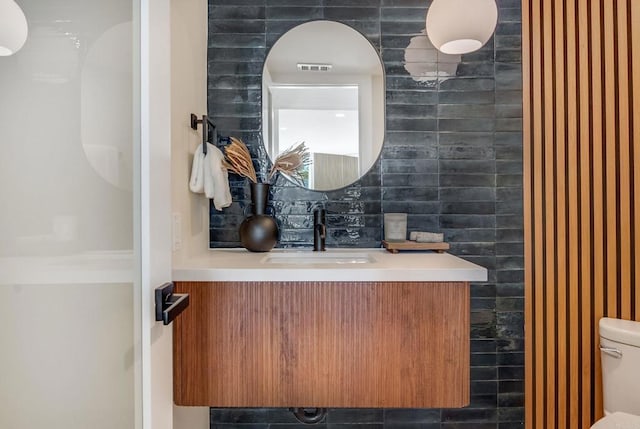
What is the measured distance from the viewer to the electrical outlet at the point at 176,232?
1.36 meters

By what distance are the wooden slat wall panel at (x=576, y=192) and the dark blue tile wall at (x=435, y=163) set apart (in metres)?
0.08

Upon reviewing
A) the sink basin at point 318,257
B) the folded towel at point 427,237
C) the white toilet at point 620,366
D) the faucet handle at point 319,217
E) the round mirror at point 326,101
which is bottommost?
the white toilet at point 620,366

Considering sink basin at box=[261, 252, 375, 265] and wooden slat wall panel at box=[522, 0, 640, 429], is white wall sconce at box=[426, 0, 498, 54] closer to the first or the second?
wooden slat wall panel at box=[522, 0, 640, 429]

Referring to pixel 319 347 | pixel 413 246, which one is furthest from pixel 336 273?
pixel 413 246

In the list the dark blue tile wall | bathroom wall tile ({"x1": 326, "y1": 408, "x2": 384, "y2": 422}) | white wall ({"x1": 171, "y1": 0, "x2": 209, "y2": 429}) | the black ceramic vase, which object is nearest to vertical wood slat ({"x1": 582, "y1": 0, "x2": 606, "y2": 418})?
the dark blue tile wall

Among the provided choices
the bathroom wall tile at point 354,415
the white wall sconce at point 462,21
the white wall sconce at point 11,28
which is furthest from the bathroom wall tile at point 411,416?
the white wall sconce at point 11,28

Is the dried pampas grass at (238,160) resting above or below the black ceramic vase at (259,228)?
above

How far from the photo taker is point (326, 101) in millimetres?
1973

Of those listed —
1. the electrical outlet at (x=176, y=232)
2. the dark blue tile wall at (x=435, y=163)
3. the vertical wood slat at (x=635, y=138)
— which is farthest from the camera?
the dark blue tile wall at (x=435, y=163)

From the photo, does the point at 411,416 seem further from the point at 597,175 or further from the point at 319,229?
the point at 597,175

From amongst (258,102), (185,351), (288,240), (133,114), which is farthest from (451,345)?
(258,102)

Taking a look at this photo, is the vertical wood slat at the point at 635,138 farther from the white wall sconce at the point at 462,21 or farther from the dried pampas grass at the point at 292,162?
the dried pampas grass at the point at 292,162

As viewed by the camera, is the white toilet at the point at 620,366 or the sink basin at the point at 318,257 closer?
the white toilet at the point at 620,366

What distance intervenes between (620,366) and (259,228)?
149 cm
